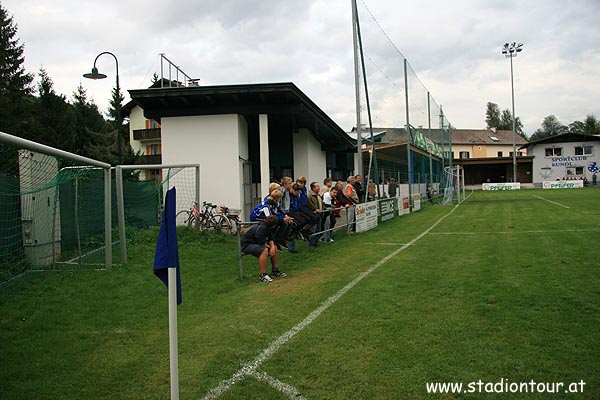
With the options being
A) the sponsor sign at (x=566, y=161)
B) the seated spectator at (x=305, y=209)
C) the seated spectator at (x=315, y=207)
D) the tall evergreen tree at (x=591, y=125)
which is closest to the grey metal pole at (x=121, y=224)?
the seated spectator at (x=305, y=209)

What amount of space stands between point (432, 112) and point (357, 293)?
29154 millimetres

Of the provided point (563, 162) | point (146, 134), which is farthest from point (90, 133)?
point (563, 162)

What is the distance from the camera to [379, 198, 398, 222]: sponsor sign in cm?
1794

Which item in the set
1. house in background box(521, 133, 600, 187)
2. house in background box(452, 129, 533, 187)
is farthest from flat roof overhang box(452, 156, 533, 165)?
house in background box(521, 133, 600, 187)

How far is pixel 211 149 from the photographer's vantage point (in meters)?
16.0

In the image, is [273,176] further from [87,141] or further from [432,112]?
[87,141]

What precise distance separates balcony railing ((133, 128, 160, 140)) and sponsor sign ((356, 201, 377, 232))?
36507mm

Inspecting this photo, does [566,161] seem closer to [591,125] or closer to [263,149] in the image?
[591,125]

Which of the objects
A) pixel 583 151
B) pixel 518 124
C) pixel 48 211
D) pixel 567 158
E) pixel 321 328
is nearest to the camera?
pixel 321 328

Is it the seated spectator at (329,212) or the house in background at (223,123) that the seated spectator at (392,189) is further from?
the seated spectator at (329,212)

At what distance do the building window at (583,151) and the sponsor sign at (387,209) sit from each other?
54.5 meters

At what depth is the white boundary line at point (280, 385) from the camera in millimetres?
3540

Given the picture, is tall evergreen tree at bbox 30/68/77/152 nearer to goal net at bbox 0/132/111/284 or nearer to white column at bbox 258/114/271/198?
white column at bbox 258/114/271/198

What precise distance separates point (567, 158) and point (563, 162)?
2.42ft
